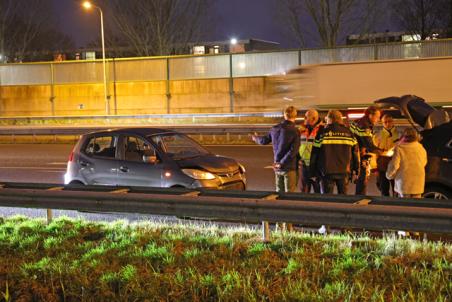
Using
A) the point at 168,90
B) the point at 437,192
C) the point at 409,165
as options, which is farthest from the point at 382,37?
the point at 409,165

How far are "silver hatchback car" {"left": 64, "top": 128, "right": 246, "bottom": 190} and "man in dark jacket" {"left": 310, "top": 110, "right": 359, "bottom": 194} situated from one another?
A: 2.02 meters

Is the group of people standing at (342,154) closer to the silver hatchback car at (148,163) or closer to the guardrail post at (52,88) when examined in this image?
the silver hatchback car at (148,163)

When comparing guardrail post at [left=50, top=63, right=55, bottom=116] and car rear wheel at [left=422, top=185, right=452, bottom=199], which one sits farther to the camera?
guardrail post at [left=50, top=63, right=55, bottom=116]

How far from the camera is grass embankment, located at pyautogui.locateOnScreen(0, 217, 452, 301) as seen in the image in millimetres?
4914

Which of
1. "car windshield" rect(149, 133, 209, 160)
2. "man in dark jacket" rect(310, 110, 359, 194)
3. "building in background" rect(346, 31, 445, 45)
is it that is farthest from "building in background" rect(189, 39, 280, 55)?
"man in dark jacket" rect(310, 110, 359, 194)

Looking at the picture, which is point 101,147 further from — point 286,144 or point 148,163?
point 286,144

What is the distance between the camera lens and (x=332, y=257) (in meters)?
5.96

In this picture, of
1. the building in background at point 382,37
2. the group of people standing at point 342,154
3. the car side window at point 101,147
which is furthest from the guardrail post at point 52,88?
the group of people standing at point 342,154

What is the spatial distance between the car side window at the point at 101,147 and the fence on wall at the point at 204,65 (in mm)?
28388

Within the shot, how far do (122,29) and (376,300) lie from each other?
46.2 meters

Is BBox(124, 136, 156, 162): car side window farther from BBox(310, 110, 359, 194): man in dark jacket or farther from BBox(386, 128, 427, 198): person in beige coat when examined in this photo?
BBox(386, 128, 427, 198): person in beige coat

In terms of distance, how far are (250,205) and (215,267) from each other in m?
0.83

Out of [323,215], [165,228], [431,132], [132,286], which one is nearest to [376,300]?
[323,215]

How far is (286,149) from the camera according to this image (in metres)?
8.18
